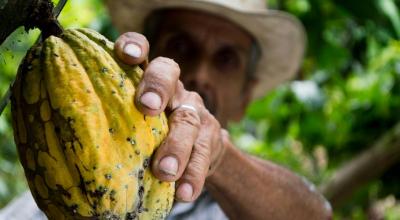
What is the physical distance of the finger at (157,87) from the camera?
0.87m

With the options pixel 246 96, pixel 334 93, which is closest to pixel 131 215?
pixel 246 96

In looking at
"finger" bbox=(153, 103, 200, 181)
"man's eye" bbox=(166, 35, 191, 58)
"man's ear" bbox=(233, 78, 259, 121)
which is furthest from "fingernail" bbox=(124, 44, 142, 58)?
"man's ear" bbox=(233, 78, 259, 121)

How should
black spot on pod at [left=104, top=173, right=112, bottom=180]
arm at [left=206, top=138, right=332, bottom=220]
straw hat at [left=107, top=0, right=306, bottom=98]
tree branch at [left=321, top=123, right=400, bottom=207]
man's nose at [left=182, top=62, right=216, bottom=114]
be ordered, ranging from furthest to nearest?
1. tree branch at [left=321, top=123, right=400, bottom=207]
2. straw hat at [left=107, top=0, right=306, bottom=98]
3. man's nose at [left=182, top=62, right=216, bottom=114]
4. arm at [left=206, top=138, right=332, bottom=220]
5. black spot on pod at [left=104, top=173, right=112, bottom=180]

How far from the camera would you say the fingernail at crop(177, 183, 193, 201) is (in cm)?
95

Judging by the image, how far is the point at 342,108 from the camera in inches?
133

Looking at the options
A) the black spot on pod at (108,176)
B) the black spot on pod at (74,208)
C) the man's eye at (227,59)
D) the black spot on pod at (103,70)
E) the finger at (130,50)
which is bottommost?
the man's eye at (227,59)

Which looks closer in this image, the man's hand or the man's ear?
the man's hand

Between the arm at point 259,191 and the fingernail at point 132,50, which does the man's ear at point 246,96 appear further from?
the fingernail at point 132,50

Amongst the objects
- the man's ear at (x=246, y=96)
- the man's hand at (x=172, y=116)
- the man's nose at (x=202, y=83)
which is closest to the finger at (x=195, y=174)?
the man's hand at (x=172, y=116)

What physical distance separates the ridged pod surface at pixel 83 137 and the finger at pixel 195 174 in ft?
0.21

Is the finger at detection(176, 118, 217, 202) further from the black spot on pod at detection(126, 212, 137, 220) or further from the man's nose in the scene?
the man's nose

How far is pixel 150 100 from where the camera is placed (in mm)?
863

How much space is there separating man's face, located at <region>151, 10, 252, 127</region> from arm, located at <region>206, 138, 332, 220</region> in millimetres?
599

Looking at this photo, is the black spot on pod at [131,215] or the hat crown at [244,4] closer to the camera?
the black spot on pod at [131,215]
